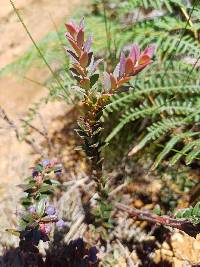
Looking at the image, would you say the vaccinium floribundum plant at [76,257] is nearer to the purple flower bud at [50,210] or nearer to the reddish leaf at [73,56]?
the purple flower bud at [50,210]

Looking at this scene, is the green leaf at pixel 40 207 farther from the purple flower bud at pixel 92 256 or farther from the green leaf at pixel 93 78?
the green leaf at pixel 93 78

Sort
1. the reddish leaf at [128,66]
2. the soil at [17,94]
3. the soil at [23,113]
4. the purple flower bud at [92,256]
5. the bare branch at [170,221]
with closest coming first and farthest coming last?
the reddish leaf at [128,66] → the bare branch at [170,221] → the purple flower bud at [92,256] → the soil at [23,113] → the soil at [17,94]

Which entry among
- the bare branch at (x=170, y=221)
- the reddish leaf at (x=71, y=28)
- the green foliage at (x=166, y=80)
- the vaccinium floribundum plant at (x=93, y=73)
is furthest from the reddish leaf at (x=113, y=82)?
the green foliage at (x=166, y=80)

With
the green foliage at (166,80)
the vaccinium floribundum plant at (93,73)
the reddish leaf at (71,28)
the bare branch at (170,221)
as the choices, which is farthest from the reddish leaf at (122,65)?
the green foliage at (166,80)

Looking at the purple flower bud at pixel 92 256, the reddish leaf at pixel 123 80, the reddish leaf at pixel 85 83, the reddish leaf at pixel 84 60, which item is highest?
the reddish leaf at pixel 84 60

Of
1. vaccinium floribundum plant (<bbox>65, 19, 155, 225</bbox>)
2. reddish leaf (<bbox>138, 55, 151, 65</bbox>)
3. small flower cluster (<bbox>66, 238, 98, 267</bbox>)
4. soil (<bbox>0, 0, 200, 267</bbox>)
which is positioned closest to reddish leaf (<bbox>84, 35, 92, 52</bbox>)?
vaccinium floribundum plant (<bbox>65, 19, 155, 225</bbox>)

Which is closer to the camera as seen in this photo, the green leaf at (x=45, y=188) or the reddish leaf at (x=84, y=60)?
the reddish leaf at (x=84, y=60)

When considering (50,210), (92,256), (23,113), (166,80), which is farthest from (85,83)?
(23,113)

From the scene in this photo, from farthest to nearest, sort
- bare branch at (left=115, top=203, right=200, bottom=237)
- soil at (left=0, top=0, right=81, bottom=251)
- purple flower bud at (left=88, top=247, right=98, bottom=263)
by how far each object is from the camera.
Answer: soil at (left=0, top=0, right=81, bottom=251), purple flower bud at (left=88, top=247, right=98, bottom=263), bare branch at (left=115, top=203, right=200, bottom=237)

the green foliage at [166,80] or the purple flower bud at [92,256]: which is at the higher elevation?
the green foliage at [166,80]

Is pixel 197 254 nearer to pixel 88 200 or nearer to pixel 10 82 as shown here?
pixel 88 200

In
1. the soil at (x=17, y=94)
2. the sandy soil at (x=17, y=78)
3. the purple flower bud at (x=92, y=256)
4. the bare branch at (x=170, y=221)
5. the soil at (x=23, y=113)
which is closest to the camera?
the bare branch at (x=170, y=221)

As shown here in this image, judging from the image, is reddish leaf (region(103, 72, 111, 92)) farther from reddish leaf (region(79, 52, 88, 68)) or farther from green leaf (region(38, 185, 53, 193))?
green leaf (region(38, 185, 53, 193))
